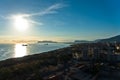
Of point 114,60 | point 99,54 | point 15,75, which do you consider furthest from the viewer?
point 99,54

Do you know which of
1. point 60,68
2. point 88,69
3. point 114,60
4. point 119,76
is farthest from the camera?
point 114,60

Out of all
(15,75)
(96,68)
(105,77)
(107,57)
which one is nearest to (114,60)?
(107,57)

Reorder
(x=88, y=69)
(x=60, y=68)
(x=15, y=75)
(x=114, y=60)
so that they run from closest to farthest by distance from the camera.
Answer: (x=88, y=69) < (x=15, y=75) < (x=60, y=68) < (x=114, y=60)

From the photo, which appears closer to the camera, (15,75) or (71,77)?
(71,77)

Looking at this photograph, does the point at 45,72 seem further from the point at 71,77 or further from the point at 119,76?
the point at 119,76

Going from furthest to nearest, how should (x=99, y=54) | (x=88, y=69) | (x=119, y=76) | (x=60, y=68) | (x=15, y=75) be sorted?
(x=99, y=54)
(x=60, y=68)
(x=15, y=75)
(x=88, y=69)
(x=119, y=76)

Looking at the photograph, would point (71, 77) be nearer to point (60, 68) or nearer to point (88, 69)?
point (88, 69)

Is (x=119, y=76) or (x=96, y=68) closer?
(x=119, y=76)

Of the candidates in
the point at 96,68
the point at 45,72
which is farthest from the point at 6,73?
the point at 96,68
